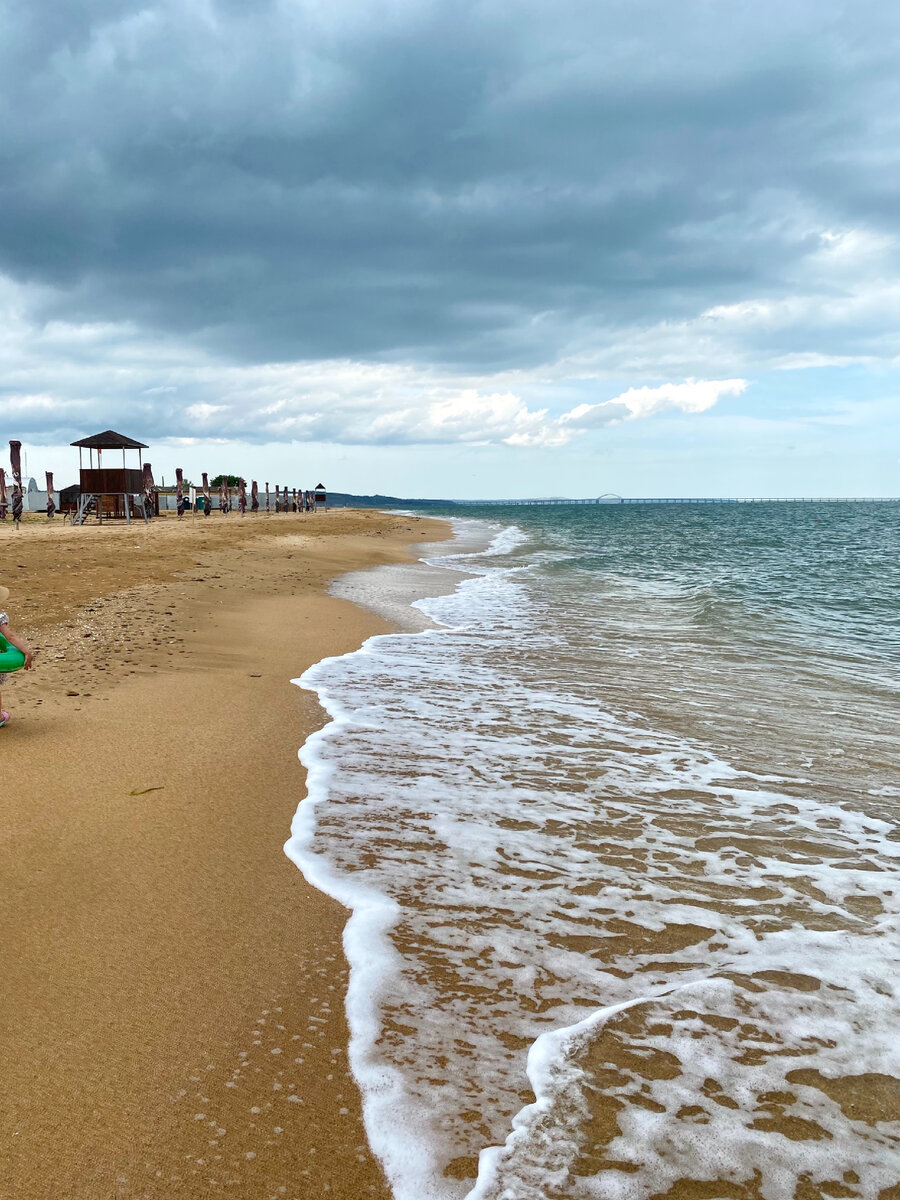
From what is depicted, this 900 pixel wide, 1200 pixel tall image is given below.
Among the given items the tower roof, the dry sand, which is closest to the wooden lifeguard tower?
the tower roof

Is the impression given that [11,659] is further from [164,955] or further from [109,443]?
[109,443]

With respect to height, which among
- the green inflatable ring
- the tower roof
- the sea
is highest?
the tower roof

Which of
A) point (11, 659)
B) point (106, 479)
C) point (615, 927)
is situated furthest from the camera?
point (106, 479)

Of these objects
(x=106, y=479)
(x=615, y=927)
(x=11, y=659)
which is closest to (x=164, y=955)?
(x=615, y=927)

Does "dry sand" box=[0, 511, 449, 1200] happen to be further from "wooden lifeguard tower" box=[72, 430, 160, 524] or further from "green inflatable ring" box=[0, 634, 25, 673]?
"wooden lifeguard tower" box=[72, 430, 160, 524]

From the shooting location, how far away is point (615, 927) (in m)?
3.37

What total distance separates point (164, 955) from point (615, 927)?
1873 mm

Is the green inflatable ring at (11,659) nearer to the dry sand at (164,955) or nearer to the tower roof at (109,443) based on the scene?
the dry sand at (164,955)

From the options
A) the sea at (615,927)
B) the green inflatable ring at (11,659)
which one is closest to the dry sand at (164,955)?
the sea at (615,927)

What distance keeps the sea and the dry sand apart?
0.70ft

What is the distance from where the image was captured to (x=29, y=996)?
2699mm

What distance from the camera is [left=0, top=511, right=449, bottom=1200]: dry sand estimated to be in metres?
2.09

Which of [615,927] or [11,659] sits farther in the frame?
[11,659]

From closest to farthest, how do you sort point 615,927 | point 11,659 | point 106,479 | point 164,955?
point 164,955
point 615,927
point 11,659
point 106,479
